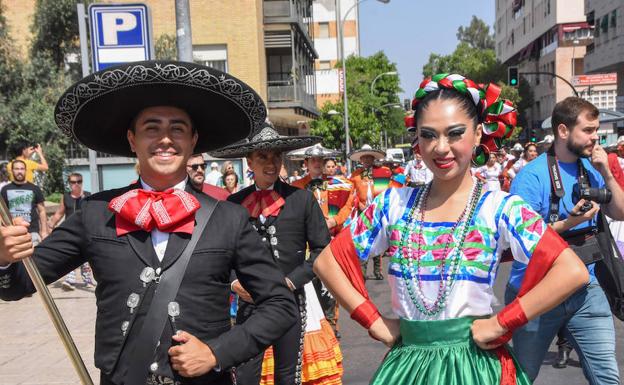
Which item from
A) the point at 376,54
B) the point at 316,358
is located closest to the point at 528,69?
the point at 376,54

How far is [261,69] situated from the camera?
91.7 ft

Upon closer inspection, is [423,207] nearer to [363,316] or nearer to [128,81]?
[363,316]

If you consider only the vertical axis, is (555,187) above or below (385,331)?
above

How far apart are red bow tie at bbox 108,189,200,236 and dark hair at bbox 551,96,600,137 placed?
2.75 meters

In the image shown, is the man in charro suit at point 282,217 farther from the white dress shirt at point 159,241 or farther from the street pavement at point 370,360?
the white dress shirt at point 159,241

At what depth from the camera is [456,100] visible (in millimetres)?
3055

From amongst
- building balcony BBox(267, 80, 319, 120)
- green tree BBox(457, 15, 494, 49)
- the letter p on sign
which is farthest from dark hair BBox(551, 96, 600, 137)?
green tree BBox(457, 15, 494, 49)

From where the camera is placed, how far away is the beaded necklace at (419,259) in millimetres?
2883

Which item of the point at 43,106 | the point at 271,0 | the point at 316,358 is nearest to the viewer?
the point at 316,358

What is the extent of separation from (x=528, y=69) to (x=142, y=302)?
285ft

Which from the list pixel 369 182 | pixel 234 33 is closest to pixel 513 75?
pixel 234 33

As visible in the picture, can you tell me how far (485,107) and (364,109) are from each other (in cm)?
4959

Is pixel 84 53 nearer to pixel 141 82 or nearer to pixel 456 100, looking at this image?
pixel 141 82

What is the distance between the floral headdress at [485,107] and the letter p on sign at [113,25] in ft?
14.0
